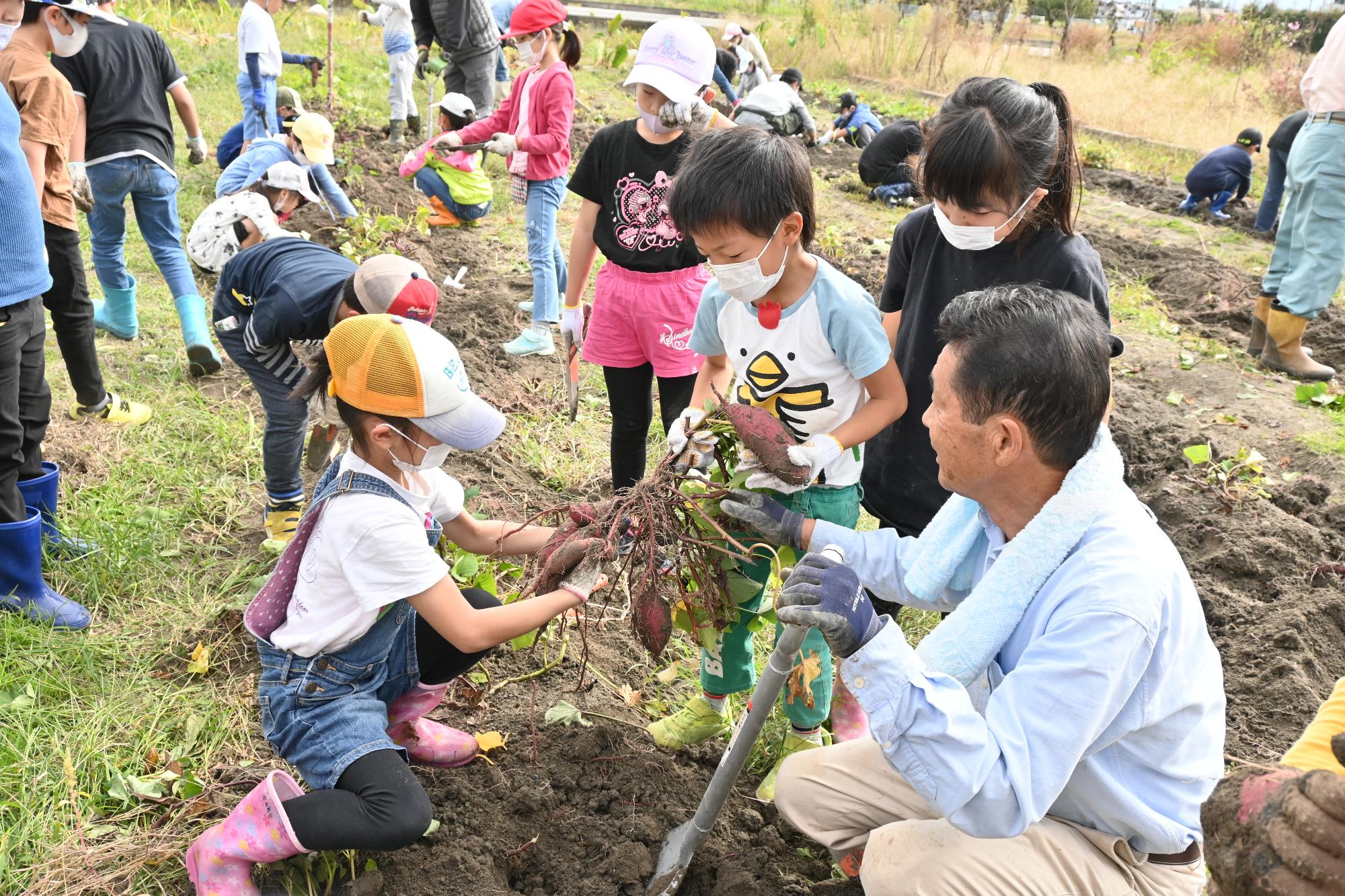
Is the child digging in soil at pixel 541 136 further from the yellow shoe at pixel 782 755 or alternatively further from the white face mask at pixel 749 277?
the yellow shoe at pixel 782 755

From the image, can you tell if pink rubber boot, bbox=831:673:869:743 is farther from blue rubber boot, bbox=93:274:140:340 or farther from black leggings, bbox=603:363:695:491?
blue rubber boot, bbox=93:274:140:340

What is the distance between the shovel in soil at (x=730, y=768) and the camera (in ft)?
5.80

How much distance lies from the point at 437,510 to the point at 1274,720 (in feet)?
8.13

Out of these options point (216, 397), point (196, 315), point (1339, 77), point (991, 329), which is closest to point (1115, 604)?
point (991, 329)

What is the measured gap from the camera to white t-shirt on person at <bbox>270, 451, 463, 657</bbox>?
192 centimetres

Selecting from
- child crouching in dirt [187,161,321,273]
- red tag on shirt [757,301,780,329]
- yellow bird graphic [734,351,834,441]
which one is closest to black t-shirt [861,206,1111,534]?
yellow bird graphic [734,351,834,441]

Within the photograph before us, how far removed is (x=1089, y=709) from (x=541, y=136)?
3986 millimetres

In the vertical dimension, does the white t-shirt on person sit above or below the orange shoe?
above

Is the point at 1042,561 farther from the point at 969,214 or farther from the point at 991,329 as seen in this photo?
the point at 969,214

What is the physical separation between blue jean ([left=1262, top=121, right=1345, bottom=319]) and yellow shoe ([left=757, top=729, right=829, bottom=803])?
444 centimetres

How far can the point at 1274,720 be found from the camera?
9.14ft


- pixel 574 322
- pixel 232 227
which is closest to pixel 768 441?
pixel 574 322

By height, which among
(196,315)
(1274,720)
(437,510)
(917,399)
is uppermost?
(917,399)

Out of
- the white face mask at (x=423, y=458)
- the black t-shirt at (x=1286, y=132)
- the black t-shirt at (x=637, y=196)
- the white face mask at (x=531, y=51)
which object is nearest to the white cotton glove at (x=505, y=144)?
the white face mask at (x=531, y=51)
